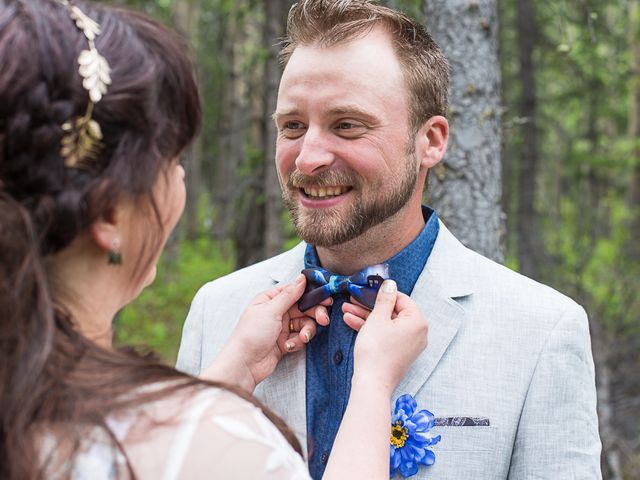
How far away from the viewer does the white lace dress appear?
1.39m

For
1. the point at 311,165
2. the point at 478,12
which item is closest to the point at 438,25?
the point at 478,12

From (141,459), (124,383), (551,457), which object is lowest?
(551,457)

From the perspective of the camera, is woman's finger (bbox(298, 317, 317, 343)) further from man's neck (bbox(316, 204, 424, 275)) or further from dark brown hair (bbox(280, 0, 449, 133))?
dark brown hair (bbox(280, 0, 449, 133))

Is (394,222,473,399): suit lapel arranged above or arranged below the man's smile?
below

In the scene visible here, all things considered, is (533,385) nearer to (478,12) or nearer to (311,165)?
(311,165)

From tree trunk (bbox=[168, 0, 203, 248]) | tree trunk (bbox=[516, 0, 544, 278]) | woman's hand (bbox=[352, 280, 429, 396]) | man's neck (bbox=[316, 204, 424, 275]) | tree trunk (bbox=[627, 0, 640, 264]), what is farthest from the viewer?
tree trunk (bbox=[168, 0, 203, 248])

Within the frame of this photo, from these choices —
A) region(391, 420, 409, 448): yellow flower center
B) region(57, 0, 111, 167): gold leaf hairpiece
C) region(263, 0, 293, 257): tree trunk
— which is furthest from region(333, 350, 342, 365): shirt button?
region(263, 0, 293, 257): tree trunk

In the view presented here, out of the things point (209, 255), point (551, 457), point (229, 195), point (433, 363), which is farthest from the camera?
point (209, 255)

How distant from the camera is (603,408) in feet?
20.1

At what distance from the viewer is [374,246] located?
2.74 m

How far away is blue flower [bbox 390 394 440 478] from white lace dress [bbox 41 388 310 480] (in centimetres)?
92

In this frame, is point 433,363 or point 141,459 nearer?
point 141,459

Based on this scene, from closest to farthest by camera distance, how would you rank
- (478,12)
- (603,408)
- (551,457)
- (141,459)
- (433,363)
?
1. (141,459)
2. (551,457)
3. (433,363)
4. (478,12)
5. (603,408)

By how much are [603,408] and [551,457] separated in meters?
4.11
